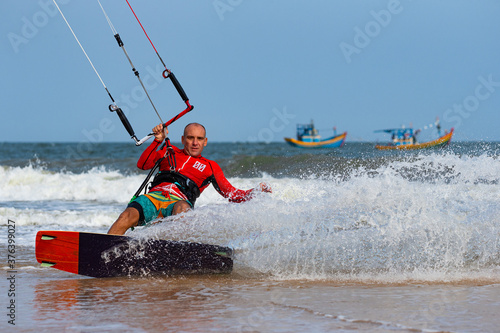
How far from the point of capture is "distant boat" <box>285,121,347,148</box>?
7575 centimetres

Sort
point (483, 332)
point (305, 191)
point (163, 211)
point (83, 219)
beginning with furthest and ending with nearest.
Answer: point (83, 219) < point (305, 191) < point (163, 211) < point (483, 332)

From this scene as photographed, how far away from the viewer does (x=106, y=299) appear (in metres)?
4.12

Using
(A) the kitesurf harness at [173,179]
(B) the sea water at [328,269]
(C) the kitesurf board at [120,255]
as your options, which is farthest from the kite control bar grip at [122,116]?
(C) the kitesurf board at [120,255]

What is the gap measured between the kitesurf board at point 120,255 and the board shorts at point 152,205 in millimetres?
409

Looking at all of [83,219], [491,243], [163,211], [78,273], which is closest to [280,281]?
[163,211]

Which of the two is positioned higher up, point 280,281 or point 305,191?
point 305,191

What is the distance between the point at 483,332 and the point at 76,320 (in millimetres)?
2438

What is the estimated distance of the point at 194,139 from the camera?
5.71 metres

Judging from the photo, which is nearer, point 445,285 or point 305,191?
point 445,285

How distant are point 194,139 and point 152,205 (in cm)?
87

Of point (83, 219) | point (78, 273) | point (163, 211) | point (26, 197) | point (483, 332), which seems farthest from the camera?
point (26, 197)

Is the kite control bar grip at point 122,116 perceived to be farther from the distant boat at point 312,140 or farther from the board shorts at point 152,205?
the distant boat at point 312,140

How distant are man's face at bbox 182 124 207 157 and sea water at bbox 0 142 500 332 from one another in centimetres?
68

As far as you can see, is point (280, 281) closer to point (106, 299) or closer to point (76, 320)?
point (106, 299)
